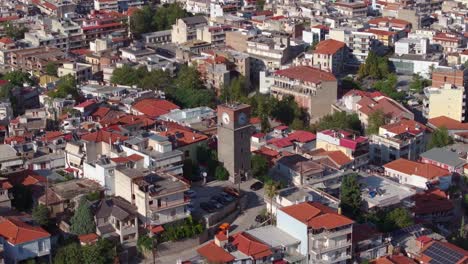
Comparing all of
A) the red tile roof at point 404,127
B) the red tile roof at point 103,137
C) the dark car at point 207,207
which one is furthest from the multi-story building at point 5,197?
the red tile roof at point 404,127

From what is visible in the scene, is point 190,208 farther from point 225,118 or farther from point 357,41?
point 357,41

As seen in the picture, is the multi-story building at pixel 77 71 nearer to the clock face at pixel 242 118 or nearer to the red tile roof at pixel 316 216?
the clock face at pixel 242 118

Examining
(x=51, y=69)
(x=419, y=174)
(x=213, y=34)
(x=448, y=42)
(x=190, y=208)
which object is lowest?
(x=419, y=174)

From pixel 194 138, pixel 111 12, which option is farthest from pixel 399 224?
pixel 111 12

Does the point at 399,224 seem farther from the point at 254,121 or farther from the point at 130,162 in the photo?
the point at 254,121

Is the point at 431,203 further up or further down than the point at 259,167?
further down

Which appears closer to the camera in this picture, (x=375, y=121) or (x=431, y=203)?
(x=431, y=203)

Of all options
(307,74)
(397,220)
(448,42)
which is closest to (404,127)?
(307,74)
